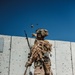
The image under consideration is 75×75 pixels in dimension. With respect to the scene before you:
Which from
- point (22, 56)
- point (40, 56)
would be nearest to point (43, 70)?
point (40, 56)

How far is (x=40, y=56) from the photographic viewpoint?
537cm

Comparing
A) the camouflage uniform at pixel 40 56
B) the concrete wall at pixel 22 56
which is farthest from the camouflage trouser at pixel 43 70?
the concrete wall at pixel 22 56

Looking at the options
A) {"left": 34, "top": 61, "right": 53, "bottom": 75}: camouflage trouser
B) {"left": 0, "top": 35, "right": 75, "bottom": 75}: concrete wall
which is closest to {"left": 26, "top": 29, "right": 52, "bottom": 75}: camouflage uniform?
{"left": 34, "top": 61, "right": 53, "bottom": 75}: camouflage trouser

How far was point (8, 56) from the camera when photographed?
6543 mm

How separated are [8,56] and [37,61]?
1.31m

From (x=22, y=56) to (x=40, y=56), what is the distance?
1337 millimetres

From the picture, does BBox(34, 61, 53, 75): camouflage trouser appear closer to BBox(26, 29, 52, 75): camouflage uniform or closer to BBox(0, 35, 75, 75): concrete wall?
BBox(26, 29, 52, 75): camouflage uniform

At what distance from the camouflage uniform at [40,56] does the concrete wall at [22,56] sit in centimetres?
114

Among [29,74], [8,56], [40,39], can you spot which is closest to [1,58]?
[8,56]

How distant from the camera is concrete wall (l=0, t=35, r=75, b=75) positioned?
6477mm

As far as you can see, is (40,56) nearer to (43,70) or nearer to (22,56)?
(43,70)

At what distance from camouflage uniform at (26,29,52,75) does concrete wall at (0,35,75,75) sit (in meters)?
1.14

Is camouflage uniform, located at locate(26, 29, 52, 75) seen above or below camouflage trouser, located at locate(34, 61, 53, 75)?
above

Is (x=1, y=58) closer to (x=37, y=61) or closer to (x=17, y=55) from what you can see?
(x=17, y=55)
